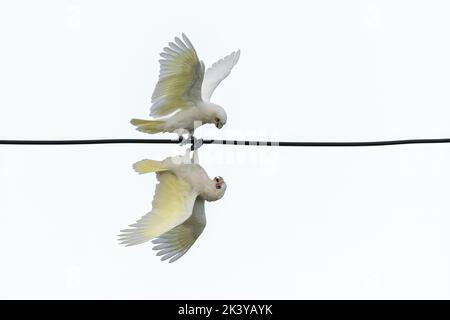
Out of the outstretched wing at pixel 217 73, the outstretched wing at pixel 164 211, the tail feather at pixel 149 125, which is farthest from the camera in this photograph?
the outstretched wing at pixel 217 73

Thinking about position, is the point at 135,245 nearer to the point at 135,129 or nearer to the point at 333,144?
the point at 135,129

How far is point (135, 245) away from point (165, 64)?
79 centimetres

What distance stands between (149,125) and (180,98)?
18 cm

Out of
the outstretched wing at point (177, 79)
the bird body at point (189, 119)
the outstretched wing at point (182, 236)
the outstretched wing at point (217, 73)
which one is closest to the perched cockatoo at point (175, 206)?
the outstretched wing at point (182, 236)

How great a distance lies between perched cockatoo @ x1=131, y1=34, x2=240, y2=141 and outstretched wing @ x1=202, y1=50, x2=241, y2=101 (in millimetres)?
93

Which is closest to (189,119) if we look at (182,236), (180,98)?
(180,98)

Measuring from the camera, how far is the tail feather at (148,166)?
413 cm

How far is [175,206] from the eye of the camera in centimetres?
407

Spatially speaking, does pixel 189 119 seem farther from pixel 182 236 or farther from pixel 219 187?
pixel 182 236

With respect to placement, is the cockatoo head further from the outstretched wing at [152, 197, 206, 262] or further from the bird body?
the bird body

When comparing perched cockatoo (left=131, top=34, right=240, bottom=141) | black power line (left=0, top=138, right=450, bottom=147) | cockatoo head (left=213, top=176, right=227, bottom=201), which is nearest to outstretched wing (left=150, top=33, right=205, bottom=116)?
perched cockatoo (left=131, top=34, right=240, bottom=141)

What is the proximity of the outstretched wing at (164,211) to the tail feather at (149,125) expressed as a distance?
0.19 meters

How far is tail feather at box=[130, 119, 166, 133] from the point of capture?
412cm

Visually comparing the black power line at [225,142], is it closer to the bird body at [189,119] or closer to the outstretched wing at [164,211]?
the bird body at [189,119]
